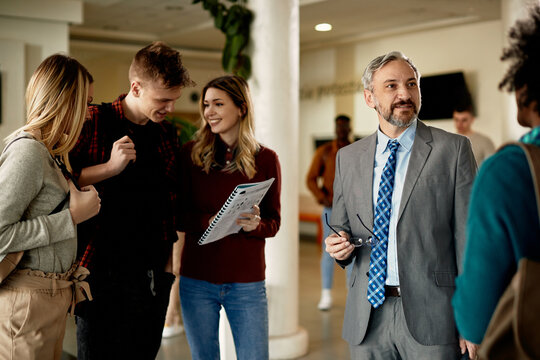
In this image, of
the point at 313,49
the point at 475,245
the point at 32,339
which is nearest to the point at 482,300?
the point at 475,245

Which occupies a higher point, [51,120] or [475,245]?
[51,120]

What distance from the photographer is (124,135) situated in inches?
102

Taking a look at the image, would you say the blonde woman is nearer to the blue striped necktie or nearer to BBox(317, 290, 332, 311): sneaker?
the blue striped necktie

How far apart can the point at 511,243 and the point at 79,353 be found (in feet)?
5.85

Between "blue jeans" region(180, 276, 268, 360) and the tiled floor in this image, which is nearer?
"blue jeans" region(180, 276, 268, 360)

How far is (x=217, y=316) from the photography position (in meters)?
2.87

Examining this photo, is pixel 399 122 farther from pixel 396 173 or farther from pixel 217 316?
pixel 217 316

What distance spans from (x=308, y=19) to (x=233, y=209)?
720 cm

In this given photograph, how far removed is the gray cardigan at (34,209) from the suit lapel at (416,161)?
1.19 meters

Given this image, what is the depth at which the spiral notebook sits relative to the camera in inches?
96.3

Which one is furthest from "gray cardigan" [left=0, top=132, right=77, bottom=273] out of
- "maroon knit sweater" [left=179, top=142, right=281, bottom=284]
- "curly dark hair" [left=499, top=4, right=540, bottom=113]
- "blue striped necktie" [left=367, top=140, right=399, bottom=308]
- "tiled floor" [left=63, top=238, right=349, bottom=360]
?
"tiled floor" [left=63, top=238, right=349, bottom=360]

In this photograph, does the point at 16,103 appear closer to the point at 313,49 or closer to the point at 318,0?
the point at 318,0

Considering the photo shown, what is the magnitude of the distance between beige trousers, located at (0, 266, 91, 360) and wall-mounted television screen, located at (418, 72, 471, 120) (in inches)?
325

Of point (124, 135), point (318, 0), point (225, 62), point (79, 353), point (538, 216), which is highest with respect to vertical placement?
point (318, 0)
